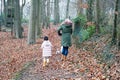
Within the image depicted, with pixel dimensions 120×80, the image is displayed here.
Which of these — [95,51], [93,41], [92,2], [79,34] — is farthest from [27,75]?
[92,2]

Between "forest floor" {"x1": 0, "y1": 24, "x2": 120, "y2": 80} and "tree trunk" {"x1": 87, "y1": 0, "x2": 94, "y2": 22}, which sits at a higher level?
"tree trunk" {"x1": 87, "y1": 0, "x2": 94, "y2": 22}

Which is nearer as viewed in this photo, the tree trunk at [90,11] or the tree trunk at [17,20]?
the tree trunk at [90,11]

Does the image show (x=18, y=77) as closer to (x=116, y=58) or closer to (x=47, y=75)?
(x=47, y=75)

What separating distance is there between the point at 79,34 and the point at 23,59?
492cm

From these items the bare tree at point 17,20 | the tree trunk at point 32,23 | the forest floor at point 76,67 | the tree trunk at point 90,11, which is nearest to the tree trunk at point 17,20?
the bare tree at point 17,20

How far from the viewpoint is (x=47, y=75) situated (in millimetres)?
12078

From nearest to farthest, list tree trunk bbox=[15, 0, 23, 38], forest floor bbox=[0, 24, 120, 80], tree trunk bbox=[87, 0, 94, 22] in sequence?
forest floor bbox=[0, 24, 120, 80] → tree trunk bbox=[87, 0, 94, 22] → tree trunk bbox=[15, 0, 23, 38]

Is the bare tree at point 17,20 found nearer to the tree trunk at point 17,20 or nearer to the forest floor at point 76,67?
the tree trunk at point 17,20

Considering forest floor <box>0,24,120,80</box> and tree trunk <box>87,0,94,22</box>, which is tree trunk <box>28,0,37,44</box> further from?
forest floor <box>0,24,120,80</box>

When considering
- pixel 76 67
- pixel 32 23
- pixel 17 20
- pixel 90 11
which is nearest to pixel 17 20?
pixel 17 20

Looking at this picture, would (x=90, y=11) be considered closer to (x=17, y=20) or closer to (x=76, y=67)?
(x=17, y=20)

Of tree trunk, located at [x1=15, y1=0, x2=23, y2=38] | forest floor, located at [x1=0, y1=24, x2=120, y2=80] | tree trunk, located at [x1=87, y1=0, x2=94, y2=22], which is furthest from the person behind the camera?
tree trunk, located at [x1=15, y1=0, x2=23, y2=38]

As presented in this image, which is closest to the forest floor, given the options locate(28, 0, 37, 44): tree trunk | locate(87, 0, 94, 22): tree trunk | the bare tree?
locate(87, 0, 94, 22): tree trunk

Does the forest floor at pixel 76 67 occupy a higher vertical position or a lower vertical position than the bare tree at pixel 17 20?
lower
